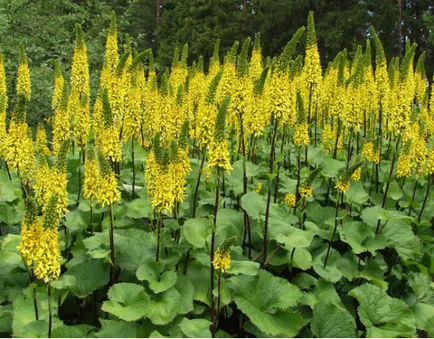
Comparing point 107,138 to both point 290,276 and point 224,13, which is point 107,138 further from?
point 224,13

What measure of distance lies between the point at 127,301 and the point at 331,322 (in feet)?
5.36

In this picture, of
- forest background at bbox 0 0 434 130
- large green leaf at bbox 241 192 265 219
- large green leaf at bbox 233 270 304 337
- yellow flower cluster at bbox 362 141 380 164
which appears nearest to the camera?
large green leaf at bbox 233 270 304 337

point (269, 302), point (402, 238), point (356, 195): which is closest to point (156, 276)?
point (269, 302)

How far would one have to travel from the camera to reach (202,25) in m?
26.5

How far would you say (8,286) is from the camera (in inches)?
145

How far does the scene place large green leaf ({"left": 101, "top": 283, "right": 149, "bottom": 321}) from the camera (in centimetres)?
309

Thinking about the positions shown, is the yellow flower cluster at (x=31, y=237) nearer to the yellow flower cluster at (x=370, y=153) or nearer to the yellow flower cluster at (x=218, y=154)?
the yellow flower cluster at (x=218, y=154)

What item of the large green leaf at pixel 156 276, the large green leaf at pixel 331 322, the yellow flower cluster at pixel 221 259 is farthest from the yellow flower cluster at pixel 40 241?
the large green leaf at pixel 331 322

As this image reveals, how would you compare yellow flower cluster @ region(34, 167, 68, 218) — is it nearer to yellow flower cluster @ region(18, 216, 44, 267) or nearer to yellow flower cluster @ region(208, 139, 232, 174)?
yellow flower cluster @ region(18, 216, 44, 267)

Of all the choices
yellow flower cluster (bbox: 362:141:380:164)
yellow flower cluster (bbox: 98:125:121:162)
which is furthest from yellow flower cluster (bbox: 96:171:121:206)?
yellow flower cluster (bbox: 362:141:380:164)

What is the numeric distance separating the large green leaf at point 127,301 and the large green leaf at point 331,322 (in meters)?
1.38

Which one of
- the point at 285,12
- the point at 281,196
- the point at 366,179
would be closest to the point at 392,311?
the point at 281,196

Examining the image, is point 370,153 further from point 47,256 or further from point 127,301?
point 47,256

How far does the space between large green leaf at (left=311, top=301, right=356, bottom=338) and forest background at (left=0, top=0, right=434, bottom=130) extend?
6843mm
